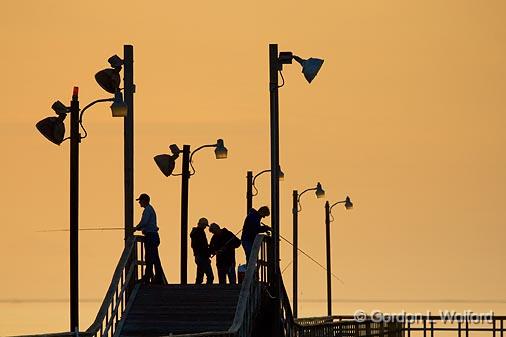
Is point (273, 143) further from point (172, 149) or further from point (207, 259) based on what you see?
point (172, 149)

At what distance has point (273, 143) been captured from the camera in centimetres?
4275

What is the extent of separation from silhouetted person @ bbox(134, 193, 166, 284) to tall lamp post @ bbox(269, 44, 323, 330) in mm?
2299

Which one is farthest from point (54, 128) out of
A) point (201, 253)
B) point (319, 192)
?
point (319, 192)

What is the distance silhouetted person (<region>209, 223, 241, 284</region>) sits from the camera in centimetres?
4638

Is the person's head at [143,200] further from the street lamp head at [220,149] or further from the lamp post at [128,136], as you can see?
the street lamp head at [220,149]

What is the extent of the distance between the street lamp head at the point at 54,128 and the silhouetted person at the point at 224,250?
7.88 metres

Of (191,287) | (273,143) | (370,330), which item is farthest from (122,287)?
(370,330)

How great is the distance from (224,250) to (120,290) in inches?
246

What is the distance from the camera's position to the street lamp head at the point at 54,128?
39.1 m

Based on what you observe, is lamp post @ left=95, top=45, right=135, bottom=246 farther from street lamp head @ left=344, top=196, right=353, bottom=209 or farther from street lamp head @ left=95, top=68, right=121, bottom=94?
street lamp head @ left=344, top=196, right=353, bottom=209

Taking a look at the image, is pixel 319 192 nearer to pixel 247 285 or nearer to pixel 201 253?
pixel 201 253

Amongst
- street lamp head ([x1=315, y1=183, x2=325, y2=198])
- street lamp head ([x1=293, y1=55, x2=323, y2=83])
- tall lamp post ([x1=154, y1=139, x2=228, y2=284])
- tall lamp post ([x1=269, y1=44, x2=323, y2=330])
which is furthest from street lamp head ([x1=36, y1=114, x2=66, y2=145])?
street lamp head ([x1=315, y1=183, x2=325, y2=198])

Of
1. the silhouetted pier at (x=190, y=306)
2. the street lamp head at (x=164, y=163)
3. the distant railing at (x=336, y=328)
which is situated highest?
the street lamp head at (x=164, y=163)

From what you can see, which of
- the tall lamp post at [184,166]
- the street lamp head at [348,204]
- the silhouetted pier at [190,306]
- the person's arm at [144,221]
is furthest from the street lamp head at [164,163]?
the street lamp head at [348,204]
